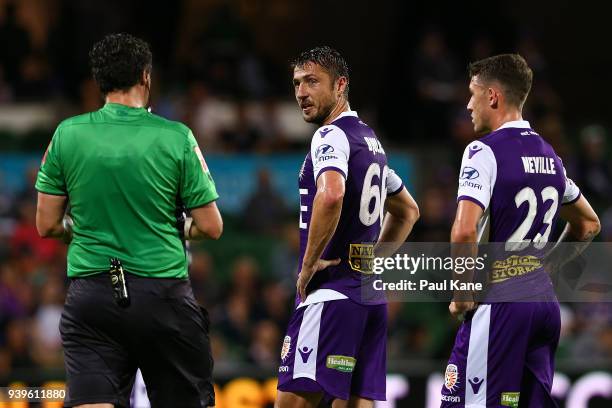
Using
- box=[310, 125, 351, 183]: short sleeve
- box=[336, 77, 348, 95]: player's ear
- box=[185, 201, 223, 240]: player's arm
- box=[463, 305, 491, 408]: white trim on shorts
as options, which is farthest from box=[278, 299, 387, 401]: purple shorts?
box=[336, 77, 348, 95]: player's ear

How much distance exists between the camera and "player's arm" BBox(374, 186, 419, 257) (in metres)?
6.97

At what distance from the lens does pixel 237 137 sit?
15.0m

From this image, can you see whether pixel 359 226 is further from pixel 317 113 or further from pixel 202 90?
pixel 202 90

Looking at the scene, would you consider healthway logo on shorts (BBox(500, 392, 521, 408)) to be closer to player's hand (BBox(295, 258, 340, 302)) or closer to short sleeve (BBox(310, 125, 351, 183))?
player's hand (BBox(295, 258, 340, 302))

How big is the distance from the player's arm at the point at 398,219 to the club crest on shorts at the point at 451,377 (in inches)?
40.5

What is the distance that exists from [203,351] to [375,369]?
1.19 metres

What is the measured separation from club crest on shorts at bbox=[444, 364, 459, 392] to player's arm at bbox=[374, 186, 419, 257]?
3.38 ft

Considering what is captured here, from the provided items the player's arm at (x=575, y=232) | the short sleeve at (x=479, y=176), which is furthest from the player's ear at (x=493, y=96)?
the player's arm at (x=575, y=232)

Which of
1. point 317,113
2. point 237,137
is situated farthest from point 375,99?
point 317,113

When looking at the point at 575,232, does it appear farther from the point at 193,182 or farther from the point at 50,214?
the point at 50,214

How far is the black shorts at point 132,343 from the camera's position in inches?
219

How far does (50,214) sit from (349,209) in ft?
5.40

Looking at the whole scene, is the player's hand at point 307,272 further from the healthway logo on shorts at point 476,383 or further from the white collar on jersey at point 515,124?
the white collar on jersey at point 515,124

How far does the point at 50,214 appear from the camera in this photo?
5711mm
